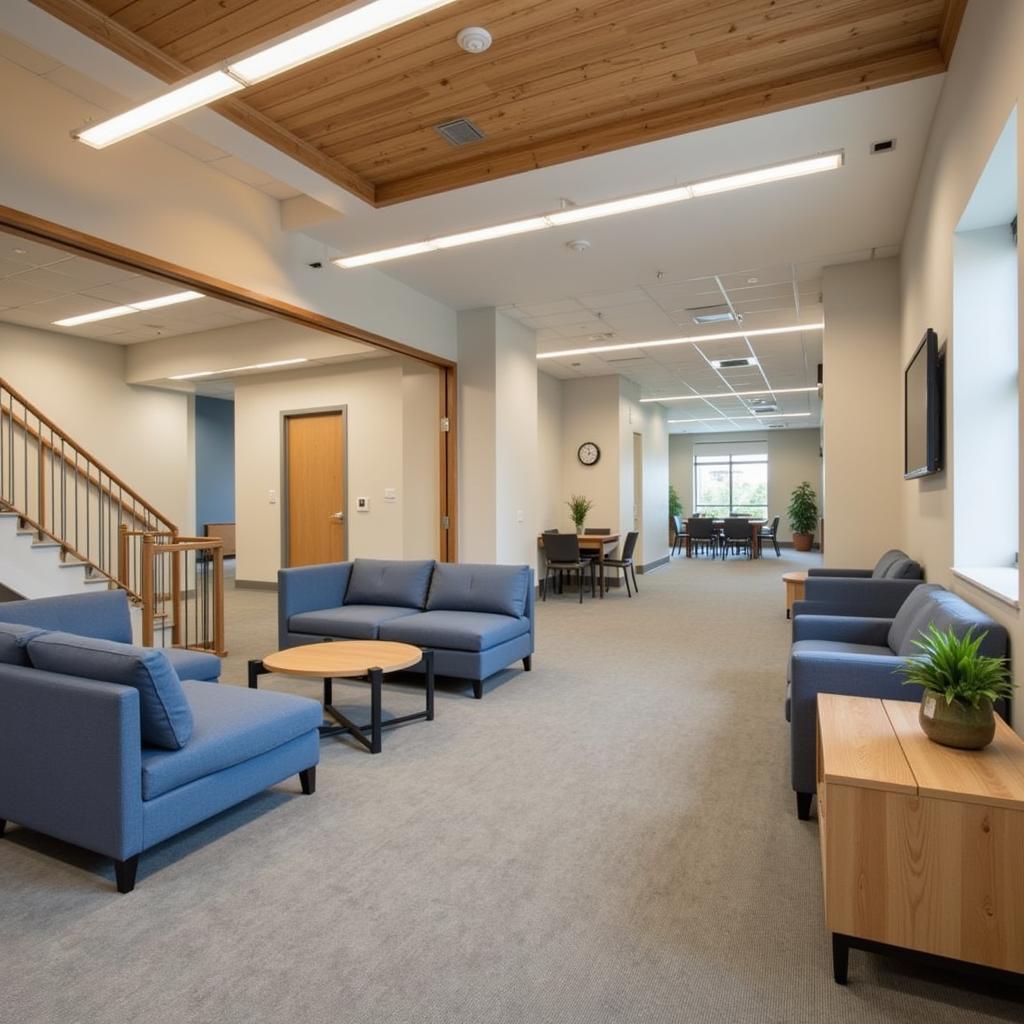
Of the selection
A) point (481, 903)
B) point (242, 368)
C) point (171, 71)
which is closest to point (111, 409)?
point (242, 368)

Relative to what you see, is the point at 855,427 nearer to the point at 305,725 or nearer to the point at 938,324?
the point at 938,324

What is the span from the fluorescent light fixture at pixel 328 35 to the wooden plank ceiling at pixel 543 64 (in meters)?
0.35

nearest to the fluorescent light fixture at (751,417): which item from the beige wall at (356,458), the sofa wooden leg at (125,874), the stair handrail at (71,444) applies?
the beige wall at (356,458)

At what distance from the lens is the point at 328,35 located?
104 inches

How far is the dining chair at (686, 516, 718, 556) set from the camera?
48.9 ft

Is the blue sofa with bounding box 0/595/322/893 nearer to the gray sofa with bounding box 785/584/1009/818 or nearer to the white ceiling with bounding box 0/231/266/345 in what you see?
the gray sofa with bounding box 785/584/1009/818

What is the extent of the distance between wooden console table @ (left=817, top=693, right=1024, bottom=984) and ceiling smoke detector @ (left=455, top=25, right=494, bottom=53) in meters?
3.20

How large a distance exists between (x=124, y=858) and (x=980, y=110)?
157 inches

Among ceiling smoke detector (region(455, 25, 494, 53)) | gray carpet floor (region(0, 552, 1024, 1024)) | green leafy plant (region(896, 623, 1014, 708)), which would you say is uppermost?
ceiling smoke detector (region(455, 25, 494, 53))

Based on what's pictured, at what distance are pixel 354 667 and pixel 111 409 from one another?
7.24 meters

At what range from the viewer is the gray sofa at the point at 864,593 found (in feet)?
13.3

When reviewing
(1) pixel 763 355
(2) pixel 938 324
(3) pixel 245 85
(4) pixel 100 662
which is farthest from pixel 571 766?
(1) pixel 763 355

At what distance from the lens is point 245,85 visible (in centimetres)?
292

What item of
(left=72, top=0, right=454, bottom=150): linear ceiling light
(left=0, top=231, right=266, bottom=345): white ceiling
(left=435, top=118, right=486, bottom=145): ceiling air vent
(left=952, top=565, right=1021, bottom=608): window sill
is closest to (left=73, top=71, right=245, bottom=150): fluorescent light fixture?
(left=72, top=0, right=454, bottom=150): linear ceiling light
